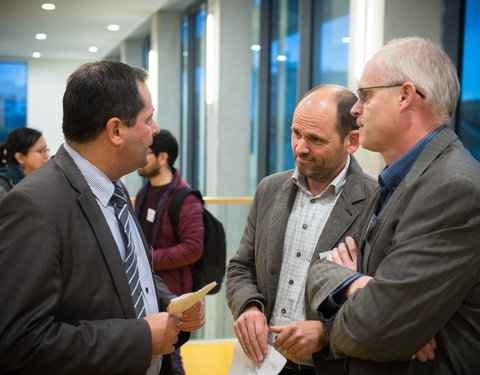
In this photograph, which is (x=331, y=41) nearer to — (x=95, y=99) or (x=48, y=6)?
(x=95, y=99)

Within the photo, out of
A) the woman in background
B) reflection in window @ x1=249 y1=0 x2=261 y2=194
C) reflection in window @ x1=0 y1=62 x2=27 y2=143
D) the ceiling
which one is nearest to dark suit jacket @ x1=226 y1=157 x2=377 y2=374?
the woman in background

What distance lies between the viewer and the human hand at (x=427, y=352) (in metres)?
1.35

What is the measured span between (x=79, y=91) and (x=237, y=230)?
11.5ft

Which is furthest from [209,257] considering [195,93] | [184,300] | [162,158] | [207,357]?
[195,93]

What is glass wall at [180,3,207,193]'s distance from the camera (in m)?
9.48

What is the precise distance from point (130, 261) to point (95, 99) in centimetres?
49

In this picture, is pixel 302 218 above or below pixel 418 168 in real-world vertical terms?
below

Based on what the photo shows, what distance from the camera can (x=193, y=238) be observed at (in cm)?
325

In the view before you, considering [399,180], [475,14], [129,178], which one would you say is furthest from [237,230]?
[129,178]

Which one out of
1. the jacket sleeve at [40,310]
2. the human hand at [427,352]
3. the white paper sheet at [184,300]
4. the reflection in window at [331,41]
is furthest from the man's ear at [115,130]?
the reflection in window at [331,41]

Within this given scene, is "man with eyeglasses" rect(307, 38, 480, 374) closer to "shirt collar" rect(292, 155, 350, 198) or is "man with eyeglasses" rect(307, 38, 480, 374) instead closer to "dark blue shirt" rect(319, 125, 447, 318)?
"dark blue shirt" rect(319, 125, 447, 318)

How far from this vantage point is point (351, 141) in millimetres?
2027

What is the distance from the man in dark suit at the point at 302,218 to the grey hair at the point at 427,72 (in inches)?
19.8

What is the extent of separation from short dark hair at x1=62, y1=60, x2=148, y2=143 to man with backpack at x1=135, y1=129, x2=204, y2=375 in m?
1.71
